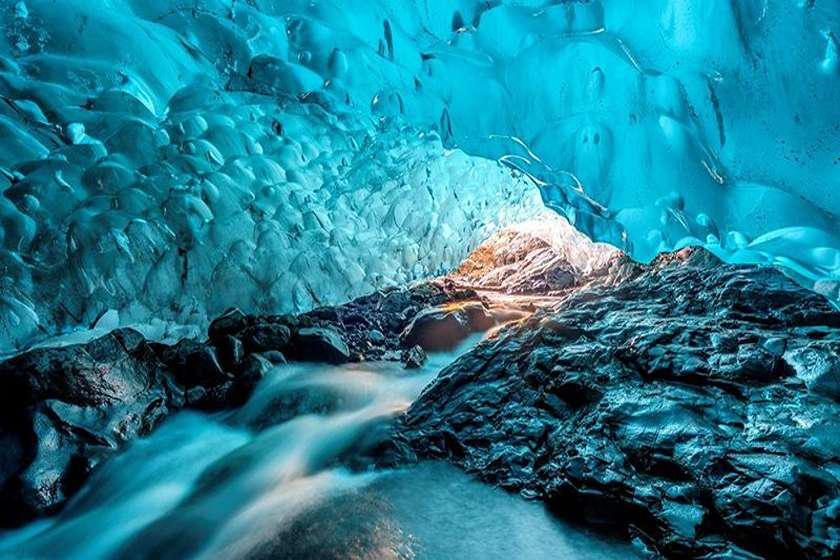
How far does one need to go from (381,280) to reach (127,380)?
2.83 meters

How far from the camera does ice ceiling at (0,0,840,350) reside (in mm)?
2906

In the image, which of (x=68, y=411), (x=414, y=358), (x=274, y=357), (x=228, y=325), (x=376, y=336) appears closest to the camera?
(x=68, y=411)

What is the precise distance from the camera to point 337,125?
4852 mm

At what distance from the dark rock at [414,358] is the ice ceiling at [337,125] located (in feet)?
5.44

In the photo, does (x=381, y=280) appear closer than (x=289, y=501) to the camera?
No

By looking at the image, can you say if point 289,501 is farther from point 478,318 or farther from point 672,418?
point 478,318

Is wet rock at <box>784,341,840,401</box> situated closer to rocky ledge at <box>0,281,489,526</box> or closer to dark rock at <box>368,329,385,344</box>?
rocky ledge at <box>0,281,489,526</box>

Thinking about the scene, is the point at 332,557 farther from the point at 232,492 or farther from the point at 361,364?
the point at 361,364

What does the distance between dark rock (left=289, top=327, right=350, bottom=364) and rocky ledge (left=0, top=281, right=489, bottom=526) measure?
12 millimetres

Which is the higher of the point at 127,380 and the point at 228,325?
the point at 228,325

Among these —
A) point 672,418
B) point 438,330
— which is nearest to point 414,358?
point 438,330

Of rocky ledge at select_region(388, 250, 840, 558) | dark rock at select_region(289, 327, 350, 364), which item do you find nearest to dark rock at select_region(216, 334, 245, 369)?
dark rock at select_region(289, 327, 350, 364)

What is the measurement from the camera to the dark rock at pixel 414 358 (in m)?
5.99

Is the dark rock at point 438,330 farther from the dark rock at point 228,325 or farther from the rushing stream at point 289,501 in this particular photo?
the dark rock at point 228,325
